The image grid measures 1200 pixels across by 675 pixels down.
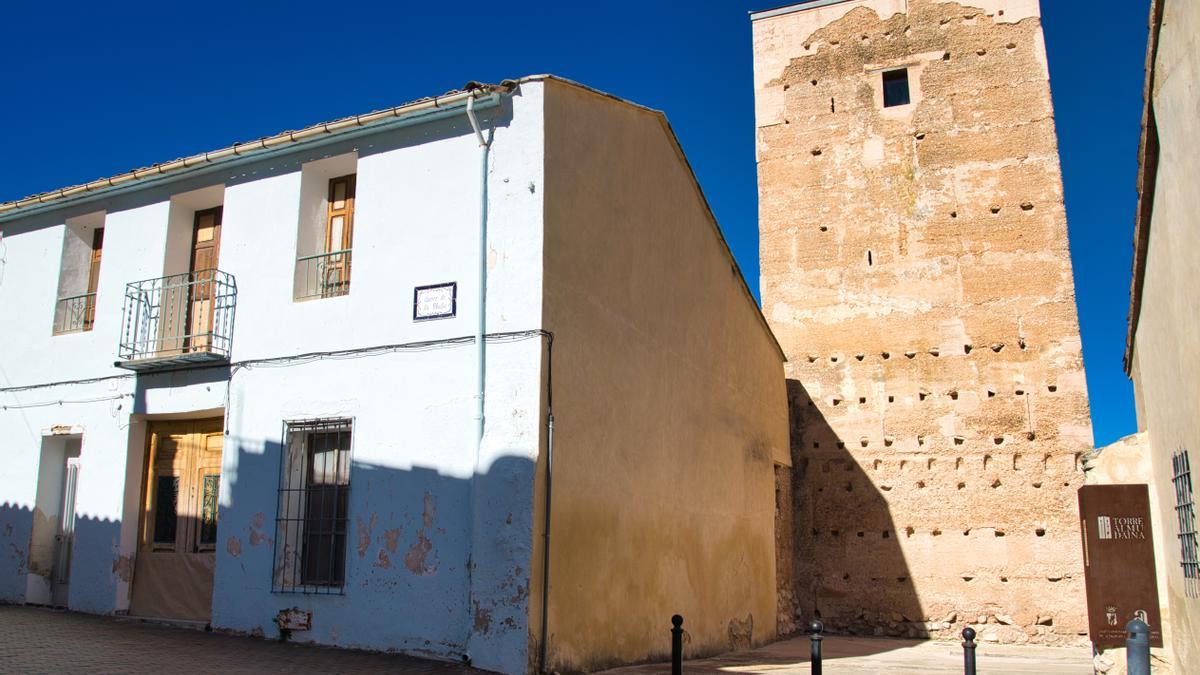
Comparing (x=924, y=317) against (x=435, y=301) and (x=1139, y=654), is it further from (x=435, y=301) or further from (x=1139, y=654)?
(x=1139, y=654)

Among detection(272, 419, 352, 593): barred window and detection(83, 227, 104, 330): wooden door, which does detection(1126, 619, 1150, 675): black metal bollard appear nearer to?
detection(272, 419, 352, 593): barred window

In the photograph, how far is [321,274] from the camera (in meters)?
9.58

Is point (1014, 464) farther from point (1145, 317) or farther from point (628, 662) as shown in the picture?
point (628, 662)

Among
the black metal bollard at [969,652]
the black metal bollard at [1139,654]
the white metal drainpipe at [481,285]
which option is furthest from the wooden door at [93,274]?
the black metal bollard at [1139,654]

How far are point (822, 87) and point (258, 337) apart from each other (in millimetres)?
12064

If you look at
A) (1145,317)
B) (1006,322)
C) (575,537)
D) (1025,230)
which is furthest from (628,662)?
(1025,230)

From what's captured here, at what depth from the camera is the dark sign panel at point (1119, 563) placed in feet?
27.5

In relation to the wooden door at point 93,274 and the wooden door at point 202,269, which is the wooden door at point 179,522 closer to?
the wooden door at point 202,269

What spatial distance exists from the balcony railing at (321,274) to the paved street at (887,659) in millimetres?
4540

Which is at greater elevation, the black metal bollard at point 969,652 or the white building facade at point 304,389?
the white building facade at point 304,389

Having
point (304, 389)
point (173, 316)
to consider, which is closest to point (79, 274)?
point (173, 316)

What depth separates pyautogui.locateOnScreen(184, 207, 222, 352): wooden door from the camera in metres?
10.2

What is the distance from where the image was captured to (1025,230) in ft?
52.9

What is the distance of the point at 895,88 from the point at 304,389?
1278 centimetres
